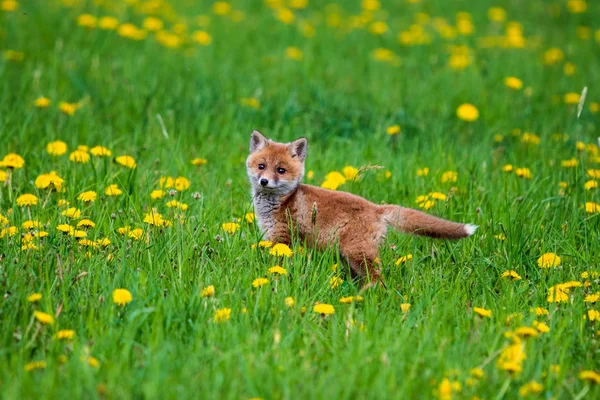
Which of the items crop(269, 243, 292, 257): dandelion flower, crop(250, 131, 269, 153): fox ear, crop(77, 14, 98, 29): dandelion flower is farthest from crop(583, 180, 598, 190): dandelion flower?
crop(77, 14, 98, 29): dandelion flower

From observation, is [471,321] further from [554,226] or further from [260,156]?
[260,156]

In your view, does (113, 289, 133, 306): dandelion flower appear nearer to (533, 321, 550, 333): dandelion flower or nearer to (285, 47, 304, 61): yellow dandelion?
(533, 321, 550, 333): dandelion flower

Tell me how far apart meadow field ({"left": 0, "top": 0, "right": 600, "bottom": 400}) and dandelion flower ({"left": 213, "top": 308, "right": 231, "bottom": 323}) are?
1 cm

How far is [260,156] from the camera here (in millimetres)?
5867

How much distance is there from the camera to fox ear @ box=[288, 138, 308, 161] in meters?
5.90

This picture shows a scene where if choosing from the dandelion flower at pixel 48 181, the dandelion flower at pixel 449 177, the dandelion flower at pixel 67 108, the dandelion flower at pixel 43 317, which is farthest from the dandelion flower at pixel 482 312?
the dandelion flower at pixel 67 108

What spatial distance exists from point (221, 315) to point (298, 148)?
2.07 metres

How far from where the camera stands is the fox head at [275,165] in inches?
222

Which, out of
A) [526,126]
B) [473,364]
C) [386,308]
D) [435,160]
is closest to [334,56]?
[526,126]

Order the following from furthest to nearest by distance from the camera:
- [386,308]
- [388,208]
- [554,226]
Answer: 1. [554,226]
2. [388,208]
3. [386,308]

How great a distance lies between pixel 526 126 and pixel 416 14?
4909 millimetres

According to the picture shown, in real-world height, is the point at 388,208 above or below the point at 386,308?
above

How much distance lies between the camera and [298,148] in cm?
595

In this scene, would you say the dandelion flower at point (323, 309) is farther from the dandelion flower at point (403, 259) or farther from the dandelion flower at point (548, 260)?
the dandelion flower at point (548, 260)
